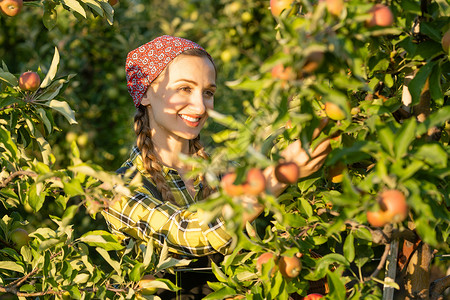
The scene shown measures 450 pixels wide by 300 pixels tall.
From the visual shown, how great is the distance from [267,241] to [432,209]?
331mm

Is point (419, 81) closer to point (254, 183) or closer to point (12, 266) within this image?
point (254, 183)

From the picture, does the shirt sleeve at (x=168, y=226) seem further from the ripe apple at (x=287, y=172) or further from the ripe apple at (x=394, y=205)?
A: the ripe apple at (x=394, y=205)

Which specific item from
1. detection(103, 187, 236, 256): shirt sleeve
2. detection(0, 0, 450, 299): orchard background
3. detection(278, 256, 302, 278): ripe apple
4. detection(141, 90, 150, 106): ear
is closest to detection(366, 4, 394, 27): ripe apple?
detection(0, 0, 450, 299): orchard background

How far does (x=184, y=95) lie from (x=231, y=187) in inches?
37.6

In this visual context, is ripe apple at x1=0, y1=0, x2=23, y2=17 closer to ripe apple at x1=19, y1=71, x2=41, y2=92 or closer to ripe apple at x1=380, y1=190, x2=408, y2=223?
ripe apple at x1=19, y1=71, x2=41, y2=92

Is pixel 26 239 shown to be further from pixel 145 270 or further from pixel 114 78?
pixel 114 78

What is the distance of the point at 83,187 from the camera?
131 cm

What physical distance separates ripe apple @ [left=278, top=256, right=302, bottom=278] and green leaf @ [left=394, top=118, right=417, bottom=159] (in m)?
0.36

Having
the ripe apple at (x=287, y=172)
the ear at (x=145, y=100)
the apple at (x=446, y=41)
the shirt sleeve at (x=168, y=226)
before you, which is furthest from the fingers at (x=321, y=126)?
the ear at (x=145, y=100)

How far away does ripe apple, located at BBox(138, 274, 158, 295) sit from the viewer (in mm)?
1435

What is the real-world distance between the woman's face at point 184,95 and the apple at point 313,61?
→ 3.11 ft

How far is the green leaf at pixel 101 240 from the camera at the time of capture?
141 centimetres

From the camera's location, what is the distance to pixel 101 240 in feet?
4.63

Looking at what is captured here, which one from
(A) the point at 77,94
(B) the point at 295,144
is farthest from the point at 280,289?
(A) the point at 77,94
